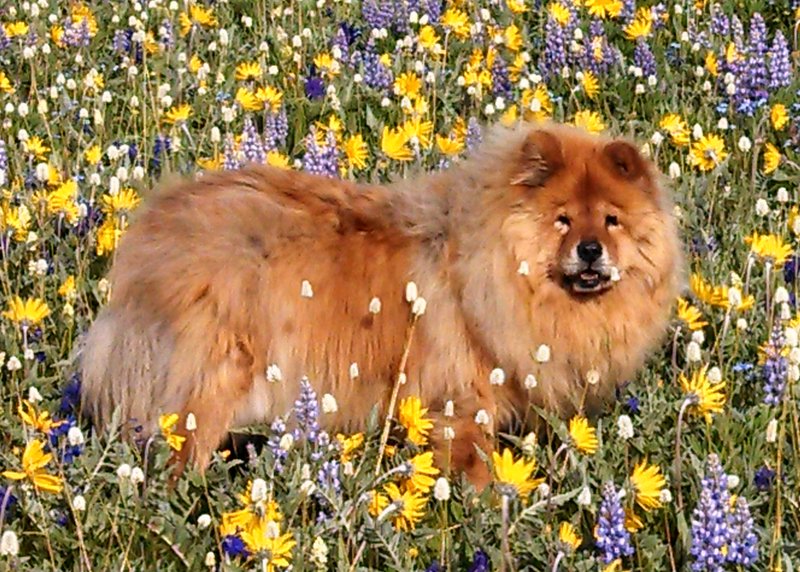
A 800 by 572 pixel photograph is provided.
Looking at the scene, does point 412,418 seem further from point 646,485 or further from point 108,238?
point 108,238

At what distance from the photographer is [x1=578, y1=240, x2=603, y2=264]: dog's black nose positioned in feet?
15.6

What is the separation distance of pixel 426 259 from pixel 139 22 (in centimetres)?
391

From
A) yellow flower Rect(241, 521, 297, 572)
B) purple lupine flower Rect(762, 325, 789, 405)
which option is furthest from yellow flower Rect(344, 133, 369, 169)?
yellow flower Rect(241, 521, 297, 572)

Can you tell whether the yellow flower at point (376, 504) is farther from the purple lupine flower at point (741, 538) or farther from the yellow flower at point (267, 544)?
the purple lupine flower at point (741, 538)

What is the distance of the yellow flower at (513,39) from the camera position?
781 cm

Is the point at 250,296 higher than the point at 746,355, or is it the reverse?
the point at 250,296

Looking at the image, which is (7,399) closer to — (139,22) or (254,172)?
(254,172)

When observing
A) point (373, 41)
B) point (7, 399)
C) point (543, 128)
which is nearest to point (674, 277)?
point (543, 128)

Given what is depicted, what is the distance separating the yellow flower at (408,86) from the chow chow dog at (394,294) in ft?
7.21

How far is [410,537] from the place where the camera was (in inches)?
169

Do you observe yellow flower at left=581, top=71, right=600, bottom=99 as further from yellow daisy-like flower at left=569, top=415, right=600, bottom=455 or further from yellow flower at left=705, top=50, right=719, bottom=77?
yellow daisy-like flower at left=569, top=415, right=600, bottom=455

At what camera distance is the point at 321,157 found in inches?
249

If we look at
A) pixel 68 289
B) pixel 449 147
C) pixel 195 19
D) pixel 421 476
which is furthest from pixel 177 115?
pixel 421 476

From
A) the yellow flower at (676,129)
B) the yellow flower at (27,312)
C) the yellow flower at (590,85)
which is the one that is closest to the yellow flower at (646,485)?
the yellow flower at (27,312)
